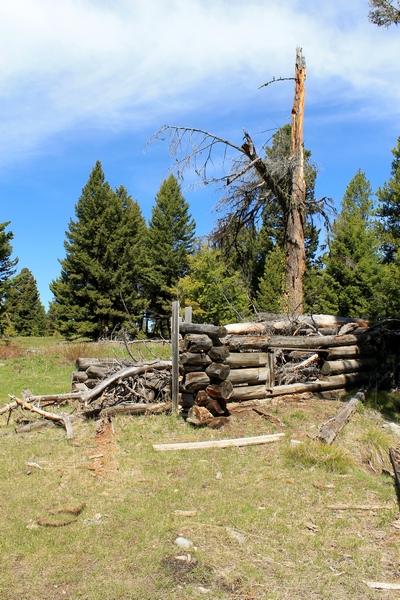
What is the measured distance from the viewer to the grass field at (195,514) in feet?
12.4

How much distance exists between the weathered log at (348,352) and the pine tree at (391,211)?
71.4 ft

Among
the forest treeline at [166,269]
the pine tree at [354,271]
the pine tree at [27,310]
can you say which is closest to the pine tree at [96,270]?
the forest treeline at [166,269]

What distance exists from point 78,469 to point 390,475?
12.6 ft

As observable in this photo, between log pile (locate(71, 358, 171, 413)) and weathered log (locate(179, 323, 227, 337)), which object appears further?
log pile (locate(71, 358, 171, 413))

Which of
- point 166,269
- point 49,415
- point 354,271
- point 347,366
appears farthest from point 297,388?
point 166,269

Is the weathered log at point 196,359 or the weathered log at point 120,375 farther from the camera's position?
the weathered log at point 120,375

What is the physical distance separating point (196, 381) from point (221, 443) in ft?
4.38

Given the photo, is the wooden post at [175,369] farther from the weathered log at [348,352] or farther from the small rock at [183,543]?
the small rock at [183,543]

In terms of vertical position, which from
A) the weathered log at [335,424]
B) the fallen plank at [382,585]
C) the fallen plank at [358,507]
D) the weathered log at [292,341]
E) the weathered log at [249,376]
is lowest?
the fallen plank at [382,585]

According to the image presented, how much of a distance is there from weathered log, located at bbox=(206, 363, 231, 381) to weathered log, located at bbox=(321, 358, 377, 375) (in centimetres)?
278

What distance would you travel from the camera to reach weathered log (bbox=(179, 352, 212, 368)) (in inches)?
320

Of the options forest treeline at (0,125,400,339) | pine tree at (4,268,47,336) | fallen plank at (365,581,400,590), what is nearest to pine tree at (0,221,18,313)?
forest treeline at (0,125,400,339)

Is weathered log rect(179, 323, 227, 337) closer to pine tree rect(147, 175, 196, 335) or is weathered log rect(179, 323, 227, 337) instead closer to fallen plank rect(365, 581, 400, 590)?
fallen plank rect(365, 581, 400, 590)

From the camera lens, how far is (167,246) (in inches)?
1788
